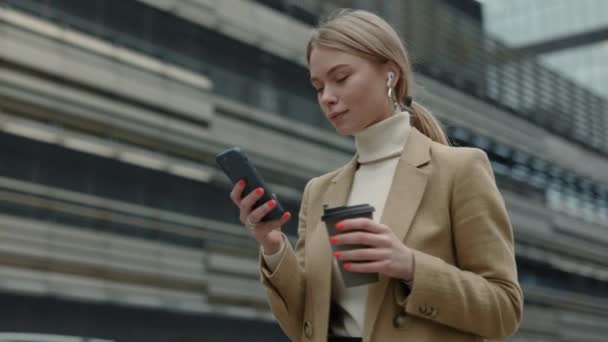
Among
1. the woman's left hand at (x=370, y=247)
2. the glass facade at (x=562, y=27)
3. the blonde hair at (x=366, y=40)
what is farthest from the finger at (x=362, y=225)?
the glass facade at (x=562, y=27)

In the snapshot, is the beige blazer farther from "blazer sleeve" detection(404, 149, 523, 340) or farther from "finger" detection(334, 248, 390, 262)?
"finger" detection(334, 248, 390, 262)

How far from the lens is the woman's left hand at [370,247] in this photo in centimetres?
185

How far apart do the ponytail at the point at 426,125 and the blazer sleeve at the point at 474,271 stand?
0.24m

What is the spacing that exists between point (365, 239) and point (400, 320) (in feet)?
0.91

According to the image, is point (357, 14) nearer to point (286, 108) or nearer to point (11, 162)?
point (11, 162)

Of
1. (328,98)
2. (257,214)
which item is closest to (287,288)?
(257,214)

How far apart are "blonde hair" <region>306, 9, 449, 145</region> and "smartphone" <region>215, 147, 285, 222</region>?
13.1 inches

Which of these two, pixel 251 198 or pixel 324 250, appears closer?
pixel 251 198

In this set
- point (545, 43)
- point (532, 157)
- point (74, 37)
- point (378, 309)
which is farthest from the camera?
point (545, 43)

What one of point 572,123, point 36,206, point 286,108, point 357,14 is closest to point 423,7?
point 286,108

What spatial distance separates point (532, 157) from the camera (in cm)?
2878

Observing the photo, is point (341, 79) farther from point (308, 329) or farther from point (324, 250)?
point (308, 329)

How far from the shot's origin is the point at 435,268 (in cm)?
196

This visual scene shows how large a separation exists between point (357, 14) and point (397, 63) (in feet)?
0.53
